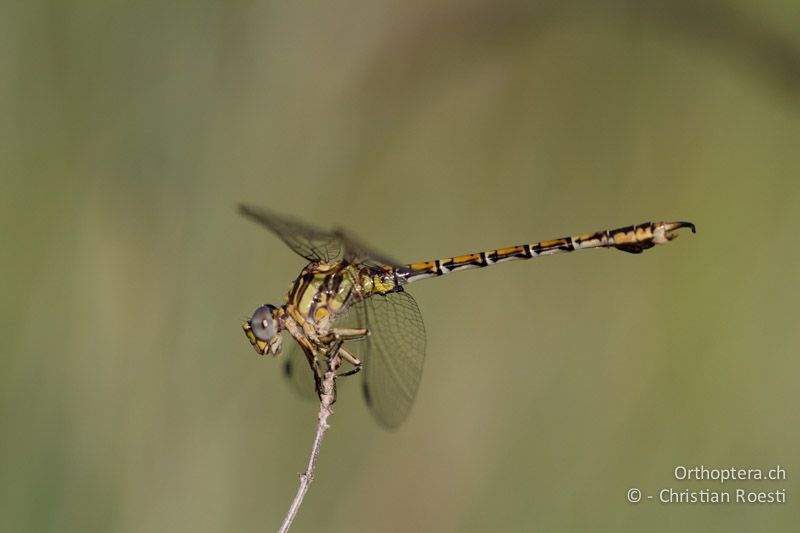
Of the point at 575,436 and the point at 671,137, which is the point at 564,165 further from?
the point at 575,436

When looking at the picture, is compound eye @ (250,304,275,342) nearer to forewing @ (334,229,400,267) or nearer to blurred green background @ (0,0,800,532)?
forewing @ (334,229,400,267)

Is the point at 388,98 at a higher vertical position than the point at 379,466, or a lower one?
higher

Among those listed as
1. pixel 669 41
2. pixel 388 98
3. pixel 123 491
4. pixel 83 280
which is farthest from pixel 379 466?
pixel 669 41

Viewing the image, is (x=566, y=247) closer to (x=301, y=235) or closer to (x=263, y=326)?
(x=301, y=235)

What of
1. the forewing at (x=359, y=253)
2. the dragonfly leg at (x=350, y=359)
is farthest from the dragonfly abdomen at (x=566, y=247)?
the dragonfly leg at (x=350, y=359)

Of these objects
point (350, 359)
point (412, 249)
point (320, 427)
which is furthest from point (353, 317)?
point (412, 249)

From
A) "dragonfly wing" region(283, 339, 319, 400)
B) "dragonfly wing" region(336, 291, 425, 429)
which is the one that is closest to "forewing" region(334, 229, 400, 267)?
"dragonfly wing" region(336, 291, 425, 429)
